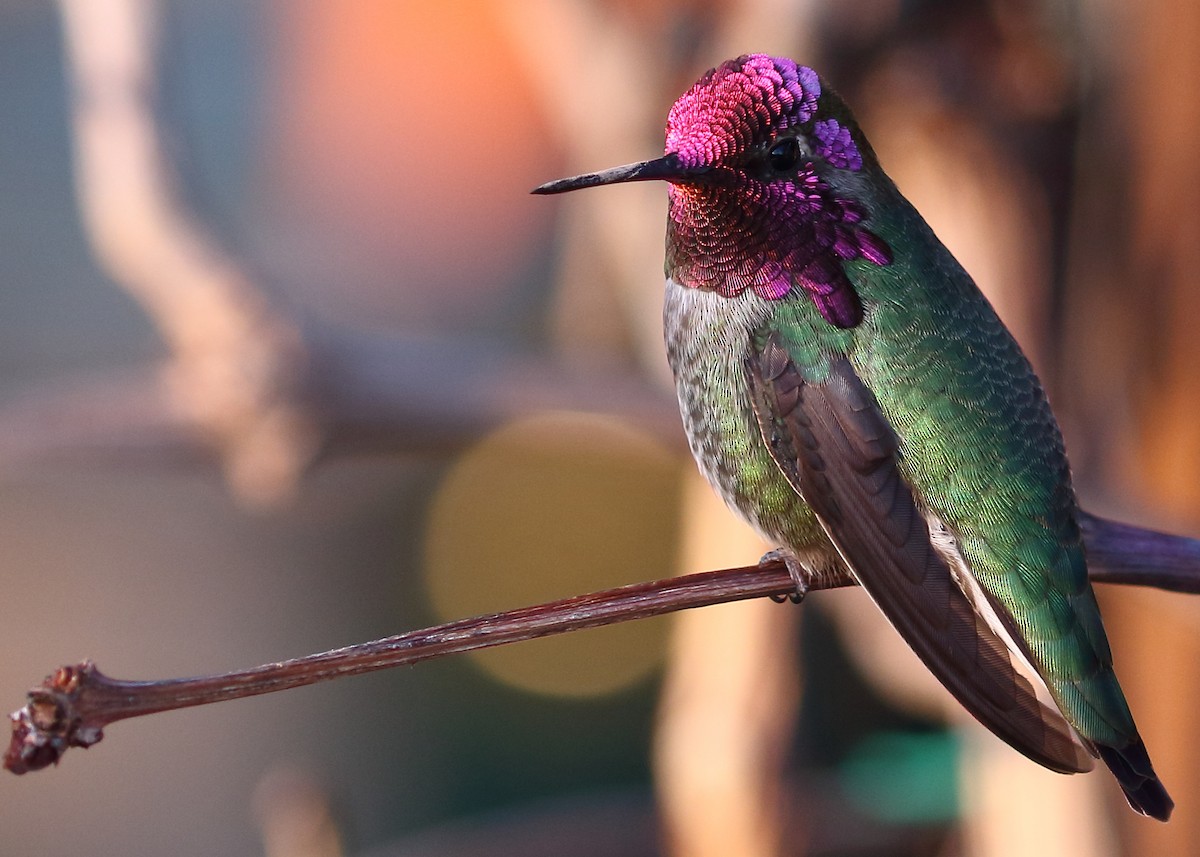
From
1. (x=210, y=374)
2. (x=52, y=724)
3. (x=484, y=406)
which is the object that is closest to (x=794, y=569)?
(x=52, y=724)

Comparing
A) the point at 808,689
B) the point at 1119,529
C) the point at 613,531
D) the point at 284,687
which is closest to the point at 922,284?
the point at 1119,529

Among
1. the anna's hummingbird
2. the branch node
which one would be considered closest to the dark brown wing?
the anna's hummingbird

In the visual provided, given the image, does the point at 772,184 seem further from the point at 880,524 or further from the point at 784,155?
the point at 880,524

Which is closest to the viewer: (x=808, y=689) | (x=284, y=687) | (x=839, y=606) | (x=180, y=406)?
(x=284, y=687)

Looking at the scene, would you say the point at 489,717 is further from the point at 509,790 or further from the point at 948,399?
the point at 948,399

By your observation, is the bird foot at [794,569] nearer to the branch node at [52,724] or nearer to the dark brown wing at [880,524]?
the dark brown wing at [880,524]

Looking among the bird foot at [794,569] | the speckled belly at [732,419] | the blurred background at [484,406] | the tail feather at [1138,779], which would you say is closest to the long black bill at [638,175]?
the speckled belly at [732,419]
